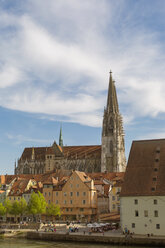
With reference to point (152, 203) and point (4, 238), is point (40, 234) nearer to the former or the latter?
point (4, 238)

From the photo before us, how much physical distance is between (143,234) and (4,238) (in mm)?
22704

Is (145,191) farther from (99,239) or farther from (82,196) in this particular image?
(82,196)

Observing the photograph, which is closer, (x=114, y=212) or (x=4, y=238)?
(x=4, y=238)

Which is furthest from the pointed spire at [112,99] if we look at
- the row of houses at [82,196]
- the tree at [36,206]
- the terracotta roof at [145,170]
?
the terracotta roof at [145,170]

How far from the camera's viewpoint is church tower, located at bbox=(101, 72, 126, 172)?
13600cm

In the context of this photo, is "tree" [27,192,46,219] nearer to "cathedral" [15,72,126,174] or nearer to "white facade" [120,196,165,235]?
"white facade" [120,196,165,235]

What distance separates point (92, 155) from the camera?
145 meters

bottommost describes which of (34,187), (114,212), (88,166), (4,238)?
(4,238)

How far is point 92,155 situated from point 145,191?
9465cm

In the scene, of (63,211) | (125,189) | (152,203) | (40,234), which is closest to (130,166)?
(125,189)

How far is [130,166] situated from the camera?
54.5m

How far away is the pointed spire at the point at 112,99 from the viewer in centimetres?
14550

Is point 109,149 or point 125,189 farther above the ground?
point 109,149

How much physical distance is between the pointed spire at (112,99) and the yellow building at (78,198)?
72.1 meters
